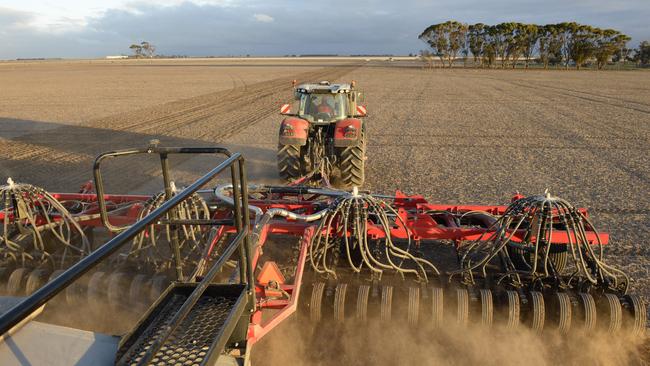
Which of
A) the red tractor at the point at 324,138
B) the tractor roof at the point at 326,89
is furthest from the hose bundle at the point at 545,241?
the tractor roof at the point at 326,89

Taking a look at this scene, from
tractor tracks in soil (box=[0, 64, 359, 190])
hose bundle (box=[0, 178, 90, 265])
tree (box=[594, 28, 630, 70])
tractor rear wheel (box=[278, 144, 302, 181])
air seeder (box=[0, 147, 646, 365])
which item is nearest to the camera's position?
air seeder (box=[0, 147, 646, 365])

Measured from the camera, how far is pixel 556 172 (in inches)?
312

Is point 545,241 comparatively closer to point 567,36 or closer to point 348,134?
point 348,134

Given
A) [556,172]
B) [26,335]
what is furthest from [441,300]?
[556,172]

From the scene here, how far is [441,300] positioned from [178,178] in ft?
19.2

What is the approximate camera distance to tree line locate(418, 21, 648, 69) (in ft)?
180

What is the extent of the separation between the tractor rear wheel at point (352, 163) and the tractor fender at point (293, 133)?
0.66 metres

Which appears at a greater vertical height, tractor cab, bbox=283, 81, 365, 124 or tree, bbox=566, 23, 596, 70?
tree, bbox=566, 23, 596, 70

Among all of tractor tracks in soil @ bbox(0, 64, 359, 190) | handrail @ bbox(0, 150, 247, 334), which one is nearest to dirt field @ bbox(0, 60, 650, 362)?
tractor tracks in soil @ bbox(0, 64, 359, 190)

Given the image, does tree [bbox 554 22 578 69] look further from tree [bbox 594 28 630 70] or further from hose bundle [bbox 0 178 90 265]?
hose bundle [bbox 0 178 90 265]

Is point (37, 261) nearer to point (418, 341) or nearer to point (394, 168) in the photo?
point (418, 341)

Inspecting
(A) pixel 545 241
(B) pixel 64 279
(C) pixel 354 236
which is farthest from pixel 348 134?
(B) pixel 64 279

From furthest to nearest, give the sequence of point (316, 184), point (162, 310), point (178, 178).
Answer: point (178, 178) → point (316, 184) → point (162, 310)

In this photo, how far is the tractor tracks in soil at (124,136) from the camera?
8.24m
